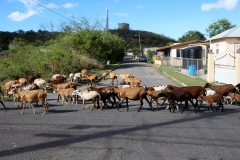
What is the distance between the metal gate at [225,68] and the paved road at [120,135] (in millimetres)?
7815

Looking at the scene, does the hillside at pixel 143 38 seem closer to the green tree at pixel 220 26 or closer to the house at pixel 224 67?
the green tree at pixel 220 26

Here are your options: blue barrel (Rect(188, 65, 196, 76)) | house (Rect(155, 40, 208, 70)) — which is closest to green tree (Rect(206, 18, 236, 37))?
house (Rect(155, 40, 208, 70))

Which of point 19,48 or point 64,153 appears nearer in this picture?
point 64,153

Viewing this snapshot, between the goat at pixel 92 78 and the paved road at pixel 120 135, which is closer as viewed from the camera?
the paved road at pixel 120 135

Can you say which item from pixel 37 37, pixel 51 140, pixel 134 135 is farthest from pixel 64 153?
pixel 37 37

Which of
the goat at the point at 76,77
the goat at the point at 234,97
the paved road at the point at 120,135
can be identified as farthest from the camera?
the goat at the point at 76,77

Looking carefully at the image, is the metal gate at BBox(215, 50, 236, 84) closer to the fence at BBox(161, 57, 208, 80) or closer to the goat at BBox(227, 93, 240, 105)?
the fence at BBox(161, 57, 208, 80)

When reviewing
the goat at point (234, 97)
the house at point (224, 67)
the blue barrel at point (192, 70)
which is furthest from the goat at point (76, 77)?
the goat at point (234, 97)

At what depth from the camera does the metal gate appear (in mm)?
18916

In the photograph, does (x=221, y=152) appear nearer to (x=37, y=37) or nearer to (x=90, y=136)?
(x=90, y=136)

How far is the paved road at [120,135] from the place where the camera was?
6.46 m

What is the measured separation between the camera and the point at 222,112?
1148 cm

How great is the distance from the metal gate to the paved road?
7815 mm

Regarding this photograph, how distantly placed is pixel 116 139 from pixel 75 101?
23.3 ft
